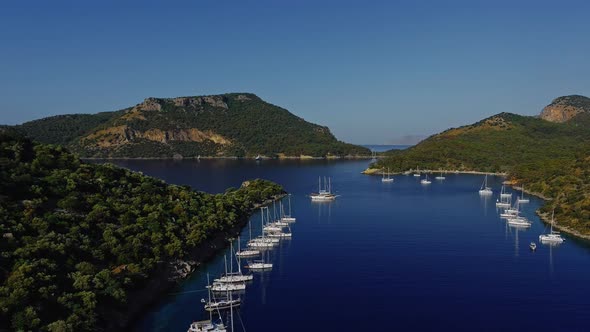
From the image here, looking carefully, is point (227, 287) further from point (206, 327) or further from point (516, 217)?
point (516, 217)

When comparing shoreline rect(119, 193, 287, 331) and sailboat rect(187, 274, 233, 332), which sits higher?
shoreline rect(119, 193, 287, 331)

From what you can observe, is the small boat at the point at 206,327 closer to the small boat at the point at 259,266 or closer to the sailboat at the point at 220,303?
the sailboat at the point at 220,303

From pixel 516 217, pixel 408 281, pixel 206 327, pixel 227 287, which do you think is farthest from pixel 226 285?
pixel 516 217

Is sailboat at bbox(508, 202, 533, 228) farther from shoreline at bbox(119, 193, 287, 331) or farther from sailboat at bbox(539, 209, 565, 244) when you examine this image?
shoreline at bbox(119, 193, 287, 331)

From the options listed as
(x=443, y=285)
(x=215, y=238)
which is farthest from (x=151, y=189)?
(x=443, y=285)

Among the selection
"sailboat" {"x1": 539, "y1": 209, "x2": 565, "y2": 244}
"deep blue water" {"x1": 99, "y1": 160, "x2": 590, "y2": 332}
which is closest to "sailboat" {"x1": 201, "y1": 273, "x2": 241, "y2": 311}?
"deep blue water" {"x1": 99, "y1": 160, "x2": 590, "y2": 332}

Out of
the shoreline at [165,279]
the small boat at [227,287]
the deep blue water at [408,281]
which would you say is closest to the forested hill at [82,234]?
the shoreline at [165,279]
